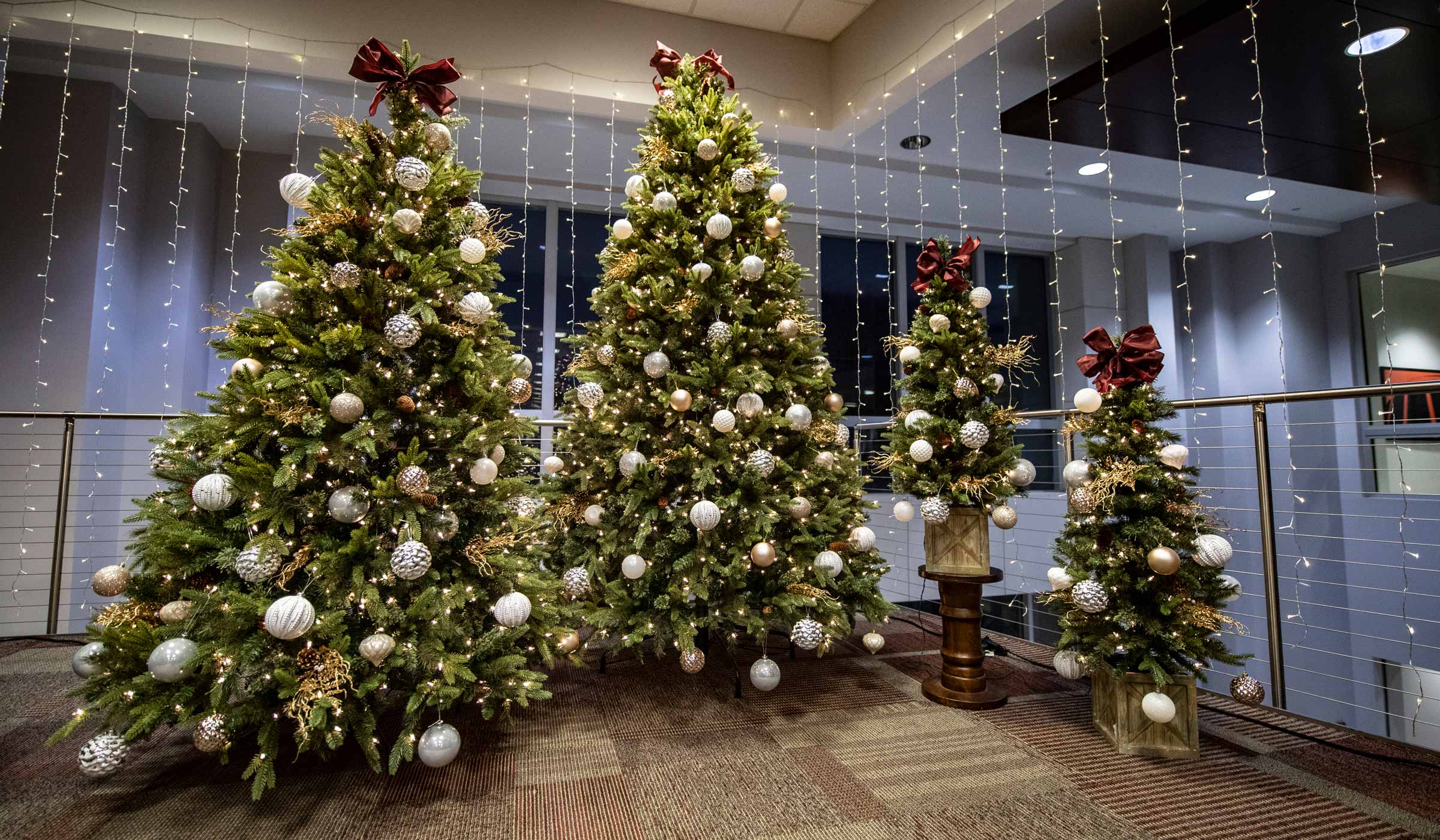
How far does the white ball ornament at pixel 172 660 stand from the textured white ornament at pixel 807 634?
5.66ft

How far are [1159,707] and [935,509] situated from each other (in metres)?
0.85

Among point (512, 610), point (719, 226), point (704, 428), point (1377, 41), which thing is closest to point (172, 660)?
point (512, 610)

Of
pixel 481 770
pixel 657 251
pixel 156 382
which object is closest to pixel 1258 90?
pixel 657 251

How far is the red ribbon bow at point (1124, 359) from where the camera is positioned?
2.06 metres

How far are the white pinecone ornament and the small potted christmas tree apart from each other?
105 inches

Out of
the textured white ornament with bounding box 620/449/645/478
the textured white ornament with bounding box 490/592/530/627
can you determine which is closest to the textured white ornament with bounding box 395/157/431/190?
the textured white ornament with bounding box 620/449/645/478

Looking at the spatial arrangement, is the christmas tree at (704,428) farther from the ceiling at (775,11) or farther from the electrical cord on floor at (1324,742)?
the ceiling at (775,11)

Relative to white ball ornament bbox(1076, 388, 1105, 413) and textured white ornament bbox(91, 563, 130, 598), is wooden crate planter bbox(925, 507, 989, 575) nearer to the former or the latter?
white ball ornament bbox(1076, 388, 1105, 413)

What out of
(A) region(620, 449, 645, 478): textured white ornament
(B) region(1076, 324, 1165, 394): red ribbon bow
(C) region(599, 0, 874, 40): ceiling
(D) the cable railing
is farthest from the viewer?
(C) region(599, 0, 874, 40): ceiling

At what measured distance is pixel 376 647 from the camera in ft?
5.50

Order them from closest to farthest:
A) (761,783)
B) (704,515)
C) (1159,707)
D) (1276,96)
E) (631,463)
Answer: (761,783), (1159,707), (704,515), (631,463), (1276,96)

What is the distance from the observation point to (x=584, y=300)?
6254 mm

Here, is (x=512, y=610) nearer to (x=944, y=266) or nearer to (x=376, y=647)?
(x=376, y=647)

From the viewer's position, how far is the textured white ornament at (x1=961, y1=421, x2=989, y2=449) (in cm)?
230
